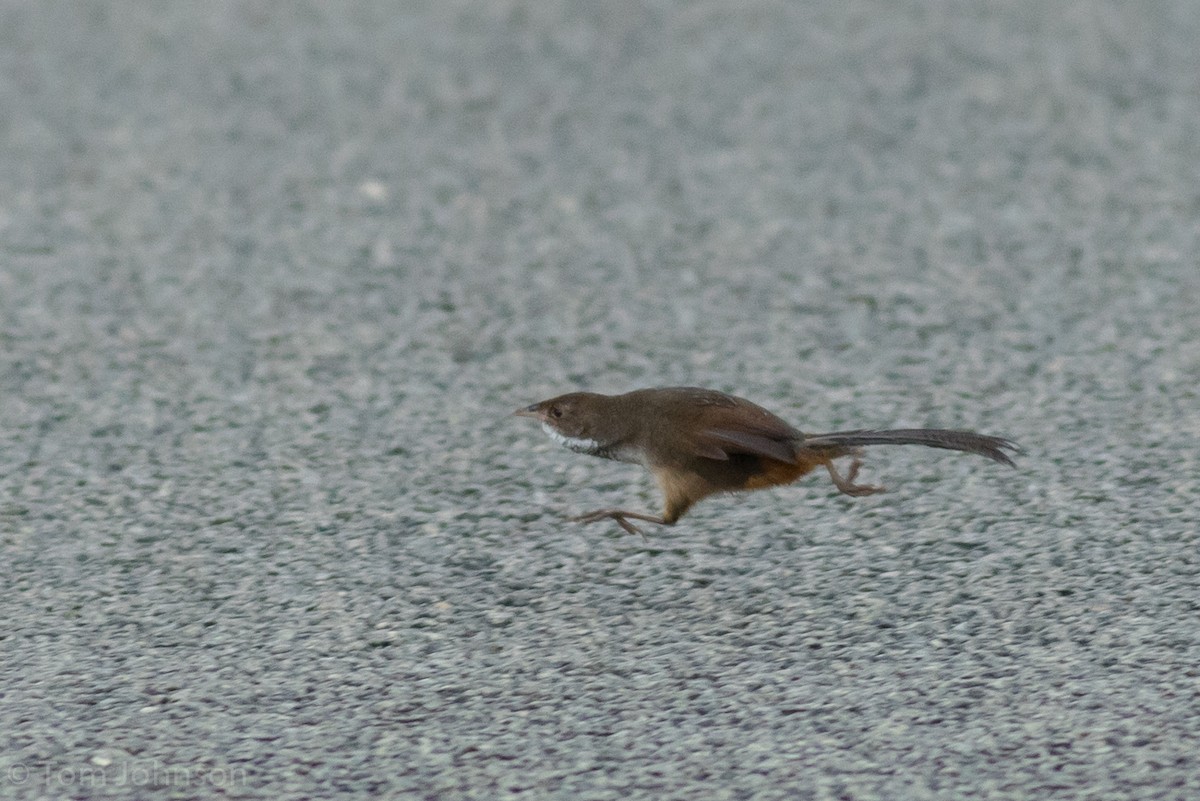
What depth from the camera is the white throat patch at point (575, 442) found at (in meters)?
4.53

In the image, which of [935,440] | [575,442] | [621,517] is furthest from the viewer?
[575,442]

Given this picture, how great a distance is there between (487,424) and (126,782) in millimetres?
2091

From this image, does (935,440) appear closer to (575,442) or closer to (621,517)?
(621,517)

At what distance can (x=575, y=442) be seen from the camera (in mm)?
4566

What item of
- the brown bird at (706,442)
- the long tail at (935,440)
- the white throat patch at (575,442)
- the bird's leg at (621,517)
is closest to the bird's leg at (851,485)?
the brown bird at (706,442)

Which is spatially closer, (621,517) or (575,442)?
(621,517)

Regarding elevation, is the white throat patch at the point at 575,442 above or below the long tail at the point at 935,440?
below

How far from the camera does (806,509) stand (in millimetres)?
4812

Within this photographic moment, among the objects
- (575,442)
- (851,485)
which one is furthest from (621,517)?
(851,485)

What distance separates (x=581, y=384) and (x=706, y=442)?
141 centimetres

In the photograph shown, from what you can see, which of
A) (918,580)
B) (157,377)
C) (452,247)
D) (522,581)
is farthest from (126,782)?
(452,247)

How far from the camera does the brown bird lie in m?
4.24

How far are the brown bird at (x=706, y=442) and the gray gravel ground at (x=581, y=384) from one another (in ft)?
0.79

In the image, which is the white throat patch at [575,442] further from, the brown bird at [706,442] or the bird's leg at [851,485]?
the bird's leg at [851,485]
